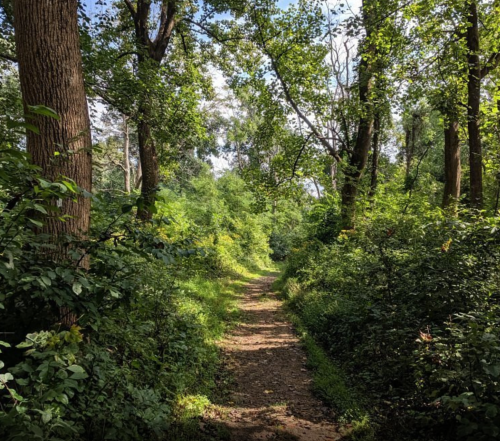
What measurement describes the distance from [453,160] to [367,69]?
3.95m

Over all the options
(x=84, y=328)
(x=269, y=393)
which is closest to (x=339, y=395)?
(x=269, y=393)

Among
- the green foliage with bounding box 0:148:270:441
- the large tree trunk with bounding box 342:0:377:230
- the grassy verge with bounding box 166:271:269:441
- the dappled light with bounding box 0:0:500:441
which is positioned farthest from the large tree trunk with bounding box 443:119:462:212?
the green foliage with bounding box 0:148:270:441

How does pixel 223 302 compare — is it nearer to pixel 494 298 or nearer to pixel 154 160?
pixel 154 160

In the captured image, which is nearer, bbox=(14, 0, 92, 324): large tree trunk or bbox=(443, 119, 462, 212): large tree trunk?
bbox=(14, 0, 92, 324): large tree trunk

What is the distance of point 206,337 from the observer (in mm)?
6504

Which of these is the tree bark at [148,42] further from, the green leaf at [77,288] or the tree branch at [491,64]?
the tree branch at [491,64]

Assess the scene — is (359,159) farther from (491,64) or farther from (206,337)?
(206,337)

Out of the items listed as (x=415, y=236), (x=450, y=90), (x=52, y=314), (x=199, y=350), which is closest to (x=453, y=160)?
(x=450, y=90)

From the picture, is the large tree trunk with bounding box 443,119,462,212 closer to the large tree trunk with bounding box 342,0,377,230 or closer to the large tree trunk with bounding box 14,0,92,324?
the large tree trunk with bounding box 342,0,377,230

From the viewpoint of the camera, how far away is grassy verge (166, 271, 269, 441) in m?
3.75

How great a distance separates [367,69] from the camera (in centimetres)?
932

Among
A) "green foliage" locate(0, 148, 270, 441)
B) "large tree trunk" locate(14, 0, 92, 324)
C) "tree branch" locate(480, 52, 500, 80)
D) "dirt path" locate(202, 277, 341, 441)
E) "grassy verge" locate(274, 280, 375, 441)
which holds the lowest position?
"dirt path" locate(202, 277, 341, 441)

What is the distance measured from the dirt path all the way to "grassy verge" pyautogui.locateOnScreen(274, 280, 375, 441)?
141 mm

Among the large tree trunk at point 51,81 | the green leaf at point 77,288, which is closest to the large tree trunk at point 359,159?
the large tree trunk at point 51,81
